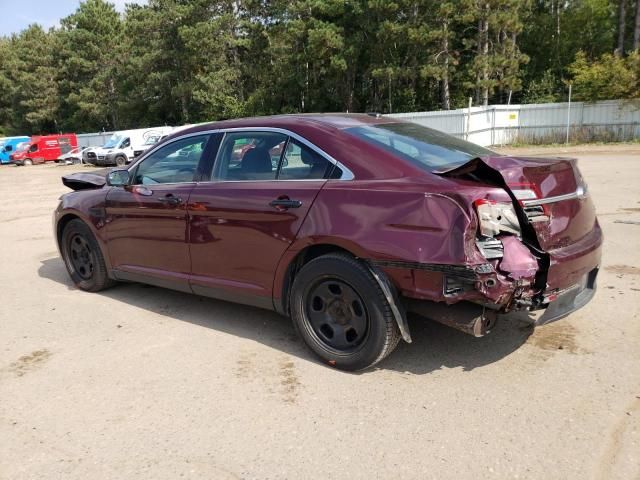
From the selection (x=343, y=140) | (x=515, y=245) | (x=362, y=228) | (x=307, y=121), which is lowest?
(x=515, y=245)

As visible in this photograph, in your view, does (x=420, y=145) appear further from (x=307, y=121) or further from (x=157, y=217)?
(x=157, y=217)

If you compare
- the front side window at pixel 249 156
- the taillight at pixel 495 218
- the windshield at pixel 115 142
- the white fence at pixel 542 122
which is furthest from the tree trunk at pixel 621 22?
the taillight at pixel 495 218

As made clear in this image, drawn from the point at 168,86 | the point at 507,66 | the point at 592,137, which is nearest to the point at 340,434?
the point at 592,137

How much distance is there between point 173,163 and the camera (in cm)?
484

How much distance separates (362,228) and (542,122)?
1209 inches

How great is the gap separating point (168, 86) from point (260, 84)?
975 centimetres

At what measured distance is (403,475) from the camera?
267 centimetres

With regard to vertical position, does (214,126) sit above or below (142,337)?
above

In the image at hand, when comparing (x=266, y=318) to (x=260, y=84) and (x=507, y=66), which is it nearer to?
(x=507, y=66)

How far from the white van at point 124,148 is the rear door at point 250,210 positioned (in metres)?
30.9

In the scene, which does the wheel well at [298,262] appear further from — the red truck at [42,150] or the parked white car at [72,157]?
the red truck at [42,150]

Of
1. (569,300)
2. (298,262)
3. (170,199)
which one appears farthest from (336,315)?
(170,199)

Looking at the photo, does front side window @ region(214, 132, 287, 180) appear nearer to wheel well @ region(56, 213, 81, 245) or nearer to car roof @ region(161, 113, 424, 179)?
car roof @ region(161, 113, 424, 179)

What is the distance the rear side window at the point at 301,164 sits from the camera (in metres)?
3.79
